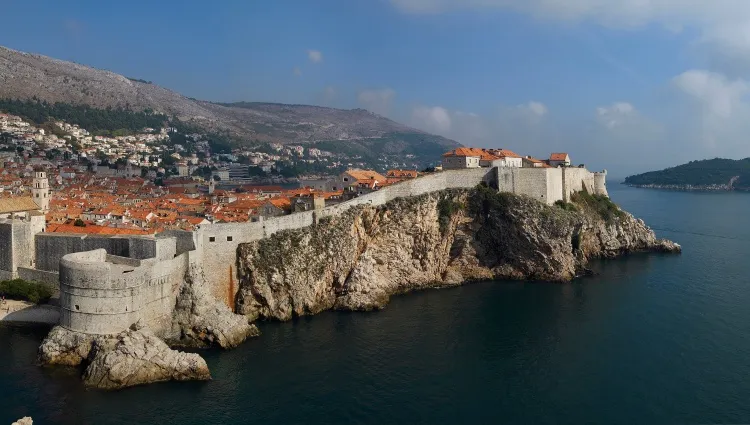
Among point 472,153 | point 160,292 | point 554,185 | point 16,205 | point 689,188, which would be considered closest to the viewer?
point 160,292

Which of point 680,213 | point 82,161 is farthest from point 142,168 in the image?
point 680,213

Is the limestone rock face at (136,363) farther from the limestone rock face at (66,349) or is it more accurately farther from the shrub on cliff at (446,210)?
the shrub on cliff at (446,210)

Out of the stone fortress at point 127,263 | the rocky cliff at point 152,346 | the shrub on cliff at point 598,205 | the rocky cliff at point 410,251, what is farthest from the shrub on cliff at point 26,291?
the shrub on cliff at point 598,205

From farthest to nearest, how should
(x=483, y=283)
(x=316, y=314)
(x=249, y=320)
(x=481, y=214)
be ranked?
(x=481, y=214) → (x=483, y=283) → (x=316, y=314) → (x=249, y=320)

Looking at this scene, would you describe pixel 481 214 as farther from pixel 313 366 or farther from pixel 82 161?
pixel 82 161

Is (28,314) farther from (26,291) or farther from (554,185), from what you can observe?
(554,185)

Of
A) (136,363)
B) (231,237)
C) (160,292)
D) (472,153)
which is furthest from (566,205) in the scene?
(136,363)
